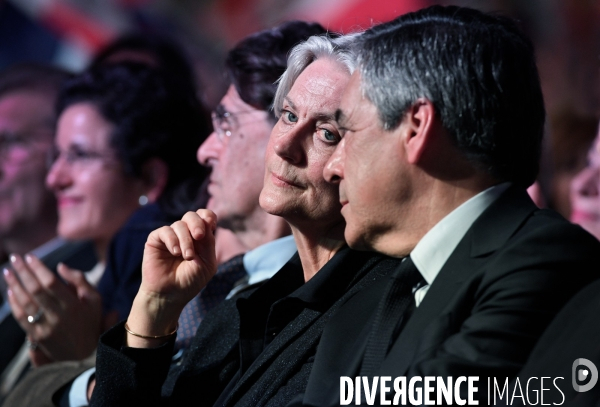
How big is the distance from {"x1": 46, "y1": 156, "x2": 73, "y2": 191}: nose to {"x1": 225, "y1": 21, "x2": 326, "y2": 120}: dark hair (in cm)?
131

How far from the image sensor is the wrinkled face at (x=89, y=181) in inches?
141

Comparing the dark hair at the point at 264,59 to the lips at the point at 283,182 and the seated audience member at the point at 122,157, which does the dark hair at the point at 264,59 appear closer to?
the lips at the point at 283,182

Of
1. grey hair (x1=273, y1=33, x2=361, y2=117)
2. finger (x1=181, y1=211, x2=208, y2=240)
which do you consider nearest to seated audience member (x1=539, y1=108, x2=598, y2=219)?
grey hair (x1=273, y1=33, x2=361, y2=117)

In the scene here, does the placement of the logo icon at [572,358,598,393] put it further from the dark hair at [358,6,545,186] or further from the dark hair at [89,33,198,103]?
the dark hair at [89,33,198,103]

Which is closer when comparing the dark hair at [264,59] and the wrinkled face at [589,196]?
the dark hair at [264,59]

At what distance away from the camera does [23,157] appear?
4176 mm

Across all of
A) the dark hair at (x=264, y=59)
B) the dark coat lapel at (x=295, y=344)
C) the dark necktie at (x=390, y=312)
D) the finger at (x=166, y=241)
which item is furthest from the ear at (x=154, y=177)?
the dark necktie at (x=390, y=312)

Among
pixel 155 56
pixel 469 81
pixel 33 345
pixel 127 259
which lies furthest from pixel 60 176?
pixel 469 81

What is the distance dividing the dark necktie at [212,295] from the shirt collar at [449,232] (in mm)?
1179

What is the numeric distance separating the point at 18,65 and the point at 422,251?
369 centimetres

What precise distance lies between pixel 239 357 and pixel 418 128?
0.89 m

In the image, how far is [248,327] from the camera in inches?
77.5

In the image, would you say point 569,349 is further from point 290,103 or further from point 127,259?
point 127,259

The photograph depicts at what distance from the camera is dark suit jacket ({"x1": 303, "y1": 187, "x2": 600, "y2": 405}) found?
4.17 feet
